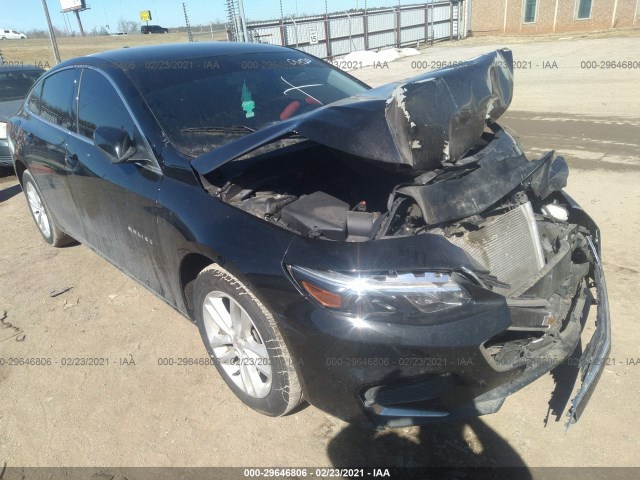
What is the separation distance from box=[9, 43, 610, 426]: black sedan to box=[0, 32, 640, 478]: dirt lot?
244mm

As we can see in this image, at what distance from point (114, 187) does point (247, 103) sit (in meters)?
0.99

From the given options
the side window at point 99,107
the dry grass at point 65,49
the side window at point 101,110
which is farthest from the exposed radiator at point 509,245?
the dry grass at point 65,49

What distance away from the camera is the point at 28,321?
11.7 ft

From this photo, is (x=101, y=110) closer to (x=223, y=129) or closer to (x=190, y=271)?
(x=223, y=129)

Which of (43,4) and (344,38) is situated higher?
(43,4)

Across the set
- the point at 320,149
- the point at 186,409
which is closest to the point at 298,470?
the point at 186,409

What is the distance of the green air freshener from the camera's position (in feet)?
10.2

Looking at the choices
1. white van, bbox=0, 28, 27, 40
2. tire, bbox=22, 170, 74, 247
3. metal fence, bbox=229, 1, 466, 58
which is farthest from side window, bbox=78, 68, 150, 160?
white van, bbox=0, 28, 27, 40

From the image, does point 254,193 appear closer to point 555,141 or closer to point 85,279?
point 85,279

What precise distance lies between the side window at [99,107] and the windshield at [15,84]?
6126 mm

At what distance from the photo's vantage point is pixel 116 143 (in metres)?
2.75

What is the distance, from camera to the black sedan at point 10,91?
7.51m

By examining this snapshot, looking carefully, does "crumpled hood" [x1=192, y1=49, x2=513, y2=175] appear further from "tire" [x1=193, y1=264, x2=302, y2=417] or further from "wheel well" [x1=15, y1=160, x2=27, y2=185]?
"wheel well" [x1=15, y1=160, x2=27, y2=185]

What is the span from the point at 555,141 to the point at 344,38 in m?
14.5
